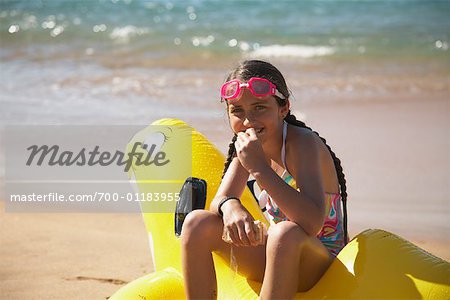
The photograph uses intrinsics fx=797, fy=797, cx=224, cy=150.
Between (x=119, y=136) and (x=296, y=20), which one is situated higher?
(x=296, y=20)

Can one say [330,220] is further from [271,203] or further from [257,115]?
[257,115]

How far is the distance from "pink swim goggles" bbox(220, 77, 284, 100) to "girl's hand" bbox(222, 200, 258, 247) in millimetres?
382

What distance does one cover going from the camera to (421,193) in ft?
15.7

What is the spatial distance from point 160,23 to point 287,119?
1032cm

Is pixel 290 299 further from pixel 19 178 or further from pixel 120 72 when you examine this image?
pixel 120 72

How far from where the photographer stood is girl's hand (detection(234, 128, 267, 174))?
2445 mm

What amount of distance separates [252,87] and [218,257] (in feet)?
2.23

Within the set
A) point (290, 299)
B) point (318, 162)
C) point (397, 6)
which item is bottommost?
point (290, 299)

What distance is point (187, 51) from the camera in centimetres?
1039

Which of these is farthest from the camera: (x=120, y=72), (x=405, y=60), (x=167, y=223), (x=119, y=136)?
(x=405, y=60)

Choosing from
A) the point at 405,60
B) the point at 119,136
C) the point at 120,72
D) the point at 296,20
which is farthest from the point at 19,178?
the point at 296,20

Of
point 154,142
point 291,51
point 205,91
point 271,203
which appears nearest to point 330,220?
point 271,203

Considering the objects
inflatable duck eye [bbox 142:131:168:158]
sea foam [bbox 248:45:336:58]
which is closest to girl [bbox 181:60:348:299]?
inflatable duck eye [bbox 142:131:168:158]

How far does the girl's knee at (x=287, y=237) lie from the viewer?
2.30 metres
